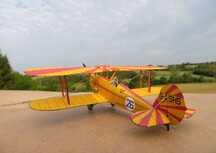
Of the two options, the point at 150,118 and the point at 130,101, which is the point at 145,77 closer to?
the point at 130,101

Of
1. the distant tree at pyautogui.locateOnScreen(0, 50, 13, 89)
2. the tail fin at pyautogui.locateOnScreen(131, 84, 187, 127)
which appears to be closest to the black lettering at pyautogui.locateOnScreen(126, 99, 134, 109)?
the tail fin at pyautogui.locateOnScreen(131, 84, 187, 127)

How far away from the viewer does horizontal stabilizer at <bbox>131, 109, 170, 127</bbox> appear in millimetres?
3517

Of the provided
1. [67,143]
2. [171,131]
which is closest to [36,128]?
[67,143]

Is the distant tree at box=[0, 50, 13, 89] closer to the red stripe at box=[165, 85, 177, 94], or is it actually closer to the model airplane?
the model airplane

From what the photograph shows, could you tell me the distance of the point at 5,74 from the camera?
826 inches

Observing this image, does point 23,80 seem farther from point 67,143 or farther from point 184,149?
point 184,149

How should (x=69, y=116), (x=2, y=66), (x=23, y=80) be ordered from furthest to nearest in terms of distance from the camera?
(x=23, y=80) → (x=2, y=66) → (x=69, y=116)

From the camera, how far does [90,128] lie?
4.81 meters

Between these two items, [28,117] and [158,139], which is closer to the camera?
[158,139]

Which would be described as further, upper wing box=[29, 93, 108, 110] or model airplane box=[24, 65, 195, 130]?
upper wing box=[29, 93, 108, 110]

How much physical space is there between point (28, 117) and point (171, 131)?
6.07 metres

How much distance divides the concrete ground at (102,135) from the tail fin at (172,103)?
66 cm

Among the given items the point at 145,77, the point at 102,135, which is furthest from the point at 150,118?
the point at 145,77

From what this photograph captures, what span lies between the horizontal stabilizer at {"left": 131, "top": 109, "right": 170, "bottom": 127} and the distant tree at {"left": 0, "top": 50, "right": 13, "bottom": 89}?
73.9 feet
